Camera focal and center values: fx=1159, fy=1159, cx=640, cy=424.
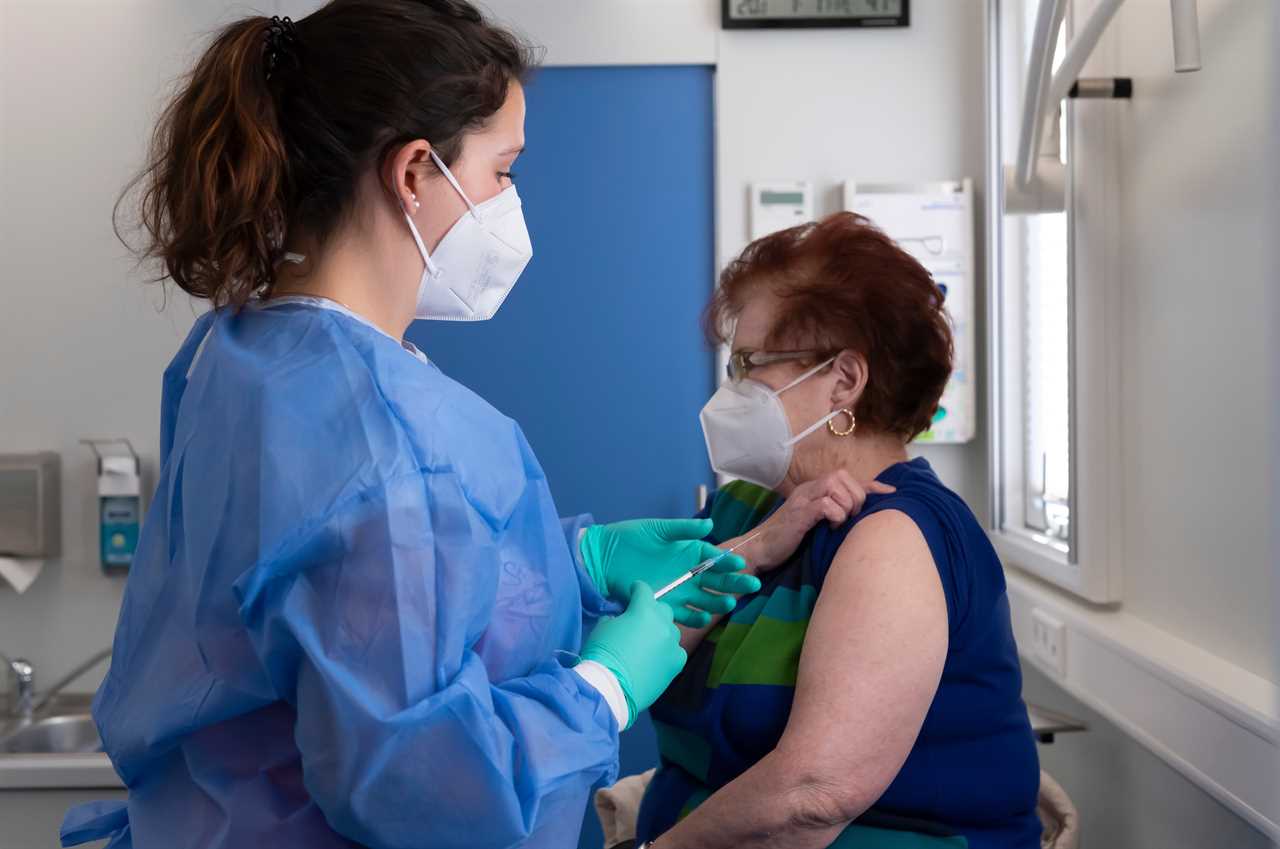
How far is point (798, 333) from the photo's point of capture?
154 cm

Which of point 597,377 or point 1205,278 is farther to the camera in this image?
point 597,377

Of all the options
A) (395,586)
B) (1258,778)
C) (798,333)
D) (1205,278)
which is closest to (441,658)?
(395,586)

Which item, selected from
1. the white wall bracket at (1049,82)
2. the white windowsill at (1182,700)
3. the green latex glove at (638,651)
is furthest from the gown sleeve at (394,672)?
the white wall bracket at (1049,82)

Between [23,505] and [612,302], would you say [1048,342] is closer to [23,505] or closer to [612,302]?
[612,302]

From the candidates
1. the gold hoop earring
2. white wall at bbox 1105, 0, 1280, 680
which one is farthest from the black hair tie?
white wall at bbox 1105, 0, 1280, 680

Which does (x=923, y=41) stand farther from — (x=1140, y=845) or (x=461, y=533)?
(x=461, y=533)

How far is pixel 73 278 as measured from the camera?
2822 millimetres

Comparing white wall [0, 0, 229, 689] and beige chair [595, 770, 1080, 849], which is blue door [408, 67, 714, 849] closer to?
white wall [0, 0, 229, 689]

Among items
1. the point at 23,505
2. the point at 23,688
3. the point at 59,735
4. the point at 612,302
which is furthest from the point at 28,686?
the point at 612,302

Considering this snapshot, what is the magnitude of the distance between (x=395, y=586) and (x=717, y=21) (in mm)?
2268

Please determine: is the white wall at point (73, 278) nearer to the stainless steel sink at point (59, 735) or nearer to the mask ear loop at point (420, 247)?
the stainless steel sink at point (59, 735)

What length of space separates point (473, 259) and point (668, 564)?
1.61 ft

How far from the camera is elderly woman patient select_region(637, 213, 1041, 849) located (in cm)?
126

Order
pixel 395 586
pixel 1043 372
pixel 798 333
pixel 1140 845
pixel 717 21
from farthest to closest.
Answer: pixel 717 21, pixel 1043 372, pixel 1140 845, pixel 798 333, pixel 395 586
